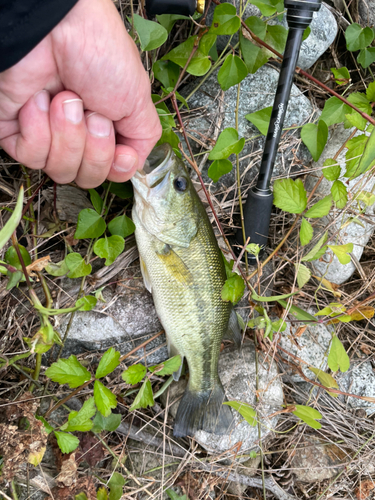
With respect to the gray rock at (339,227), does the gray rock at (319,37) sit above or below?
above

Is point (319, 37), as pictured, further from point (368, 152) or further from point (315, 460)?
point (315, 460)

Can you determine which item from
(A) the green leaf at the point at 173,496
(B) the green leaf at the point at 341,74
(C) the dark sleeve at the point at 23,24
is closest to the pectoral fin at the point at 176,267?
(C) the dark sleeve at the point at 23,24

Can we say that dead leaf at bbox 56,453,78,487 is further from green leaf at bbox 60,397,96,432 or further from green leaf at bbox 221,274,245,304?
green leaf at bbox 221,274,245,304

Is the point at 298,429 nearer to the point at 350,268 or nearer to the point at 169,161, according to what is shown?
the point at 350,268

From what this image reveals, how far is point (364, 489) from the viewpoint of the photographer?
2.54 m

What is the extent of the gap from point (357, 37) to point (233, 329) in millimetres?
2120

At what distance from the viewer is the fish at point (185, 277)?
1.94m

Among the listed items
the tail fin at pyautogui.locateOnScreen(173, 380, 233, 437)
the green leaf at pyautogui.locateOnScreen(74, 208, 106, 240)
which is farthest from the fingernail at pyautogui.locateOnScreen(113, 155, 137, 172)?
the tail fin at pyautogui.locateOnScreen(173, 380, 233, 437)

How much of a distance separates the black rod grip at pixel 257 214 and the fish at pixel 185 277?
26 cm

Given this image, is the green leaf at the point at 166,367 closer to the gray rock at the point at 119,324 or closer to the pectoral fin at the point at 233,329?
the gray rock at the point at 119,324

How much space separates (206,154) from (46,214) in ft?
3.49

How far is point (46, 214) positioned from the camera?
213 cm


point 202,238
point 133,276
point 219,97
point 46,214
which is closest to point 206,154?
point 219,97

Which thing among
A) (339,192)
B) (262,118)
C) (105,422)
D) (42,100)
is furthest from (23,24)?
(105,422)
